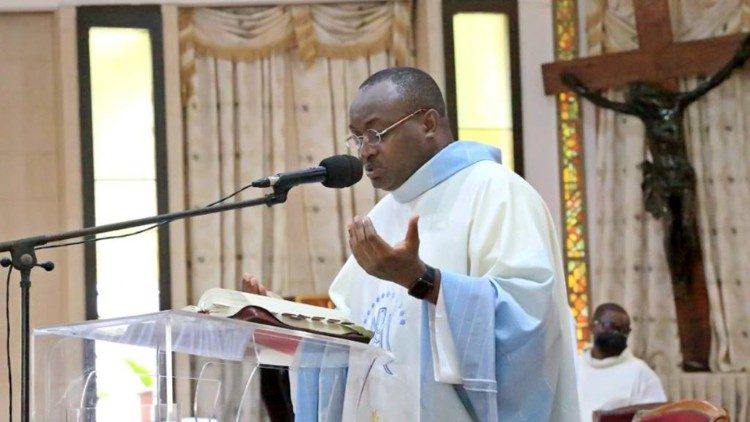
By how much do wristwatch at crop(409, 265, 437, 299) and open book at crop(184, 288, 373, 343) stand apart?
154 millimetres

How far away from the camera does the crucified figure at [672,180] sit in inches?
355

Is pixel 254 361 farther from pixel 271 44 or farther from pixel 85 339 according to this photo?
pixel 271 44

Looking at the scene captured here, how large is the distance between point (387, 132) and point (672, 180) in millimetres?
5573

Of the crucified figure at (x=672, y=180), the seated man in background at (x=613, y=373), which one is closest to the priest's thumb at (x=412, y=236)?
the seated man in background at (x=613, y=373)

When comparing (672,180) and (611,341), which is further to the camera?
(672,180)

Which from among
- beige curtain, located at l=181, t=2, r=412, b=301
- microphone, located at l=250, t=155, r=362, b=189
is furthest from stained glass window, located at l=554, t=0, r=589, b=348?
microphone, located at l=250, t=155, r=362, b=189

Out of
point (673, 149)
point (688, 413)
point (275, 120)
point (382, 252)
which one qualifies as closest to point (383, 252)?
point (382, 252)

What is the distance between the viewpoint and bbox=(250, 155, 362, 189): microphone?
342 cm

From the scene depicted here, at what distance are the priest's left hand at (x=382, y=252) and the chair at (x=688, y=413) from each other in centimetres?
237

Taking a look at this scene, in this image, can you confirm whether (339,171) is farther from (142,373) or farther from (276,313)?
(142,373)

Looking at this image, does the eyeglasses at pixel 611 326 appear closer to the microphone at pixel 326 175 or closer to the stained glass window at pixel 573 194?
the stained glass window at pixel 573 194

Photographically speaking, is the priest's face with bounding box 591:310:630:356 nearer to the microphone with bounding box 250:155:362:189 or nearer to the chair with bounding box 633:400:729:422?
the chair with bounding box 633:400:729:422

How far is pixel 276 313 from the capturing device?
10.4 feet

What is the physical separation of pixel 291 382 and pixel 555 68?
21.0 feet
